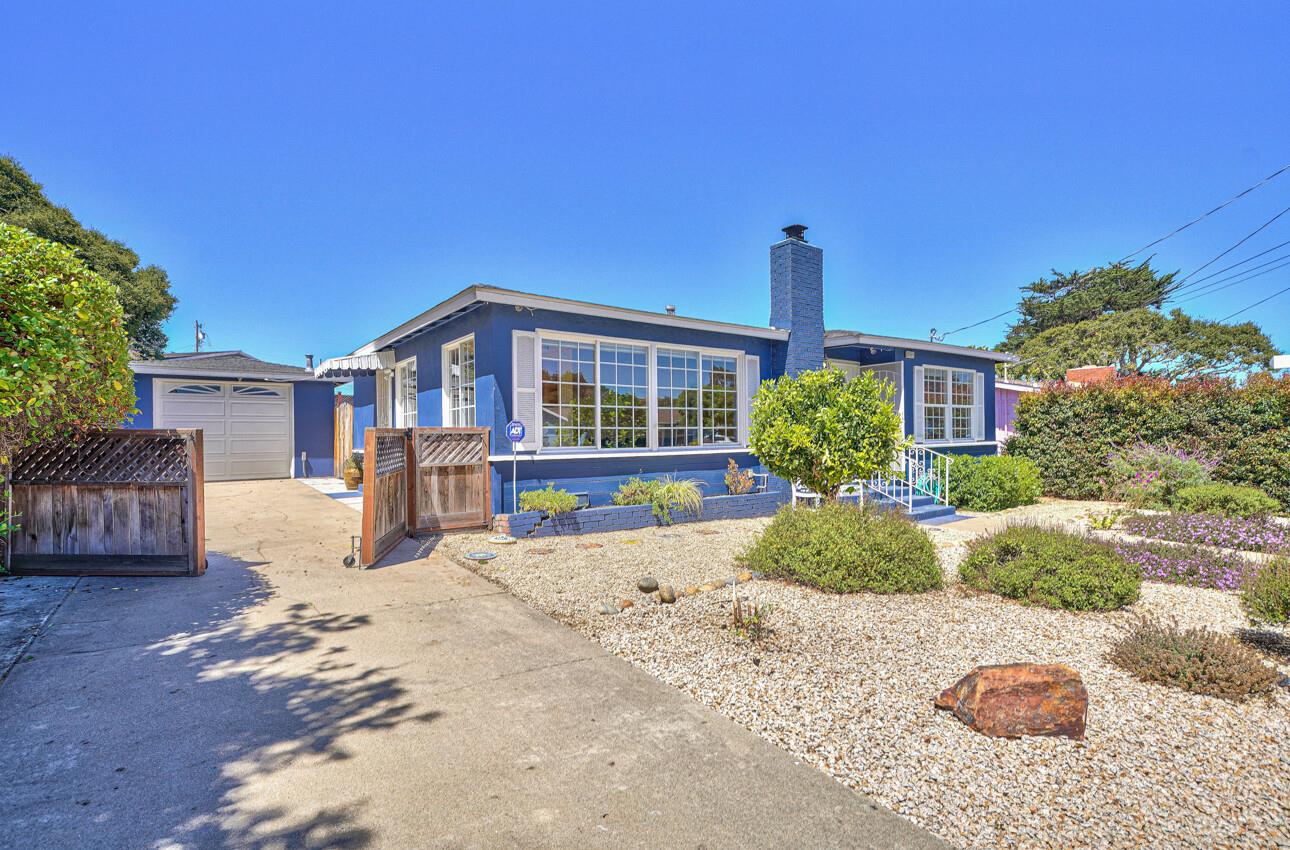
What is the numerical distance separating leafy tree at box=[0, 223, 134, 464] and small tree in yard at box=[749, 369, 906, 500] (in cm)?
681

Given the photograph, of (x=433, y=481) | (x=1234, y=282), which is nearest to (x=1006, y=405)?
(x=1234, y=282)

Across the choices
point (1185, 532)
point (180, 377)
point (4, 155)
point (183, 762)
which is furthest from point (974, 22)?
point (4, 155)

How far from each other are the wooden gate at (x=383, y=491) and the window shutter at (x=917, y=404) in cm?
1113

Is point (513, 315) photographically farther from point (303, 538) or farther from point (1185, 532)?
point (1185, 532)

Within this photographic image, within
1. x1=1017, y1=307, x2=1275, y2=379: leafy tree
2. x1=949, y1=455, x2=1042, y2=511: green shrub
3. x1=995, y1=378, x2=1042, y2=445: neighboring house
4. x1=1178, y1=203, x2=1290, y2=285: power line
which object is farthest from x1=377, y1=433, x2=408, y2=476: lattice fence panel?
x1=1017, y1=307, x2=1275, y2=379: leafy tree

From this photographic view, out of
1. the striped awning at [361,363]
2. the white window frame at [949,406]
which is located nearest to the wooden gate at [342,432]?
the striped awning at [361,363]

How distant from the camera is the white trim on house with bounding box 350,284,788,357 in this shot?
8.55m

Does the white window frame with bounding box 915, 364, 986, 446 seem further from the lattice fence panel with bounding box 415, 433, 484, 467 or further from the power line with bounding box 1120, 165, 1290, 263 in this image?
the lattice fence panel with bounding box 415, 433, 484, 467

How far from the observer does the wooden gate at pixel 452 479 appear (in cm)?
830

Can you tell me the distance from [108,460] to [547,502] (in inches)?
189

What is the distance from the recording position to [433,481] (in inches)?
332

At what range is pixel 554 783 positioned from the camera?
2.58 meters

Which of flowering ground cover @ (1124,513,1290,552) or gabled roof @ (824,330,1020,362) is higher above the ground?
gabled roof @ (824,330,1020,362)

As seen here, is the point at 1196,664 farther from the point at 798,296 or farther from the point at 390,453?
the point at 798,296
